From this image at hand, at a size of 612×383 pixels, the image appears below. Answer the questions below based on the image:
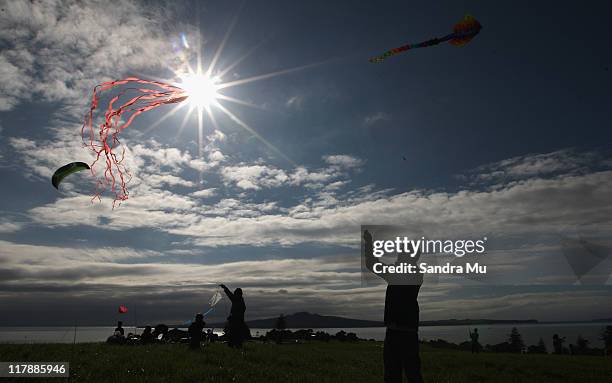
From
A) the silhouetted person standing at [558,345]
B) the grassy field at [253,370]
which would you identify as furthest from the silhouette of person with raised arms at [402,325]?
the silhouetted person standing at [558,345]

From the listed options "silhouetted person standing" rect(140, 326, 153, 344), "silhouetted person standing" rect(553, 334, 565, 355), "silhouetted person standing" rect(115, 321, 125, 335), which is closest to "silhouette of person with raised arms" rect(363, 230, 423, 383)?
"silhouetted person standing" rect(140, 326, 153, 344)

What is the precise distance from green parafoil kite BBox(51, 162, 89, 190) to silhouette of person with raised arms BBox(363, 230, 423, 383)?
→ 313 inches

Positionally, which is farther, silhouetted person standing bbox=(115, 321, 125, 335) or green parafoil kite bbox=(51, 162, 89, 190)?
silhouetted person standing bbox=(115, 321, 125, 335)

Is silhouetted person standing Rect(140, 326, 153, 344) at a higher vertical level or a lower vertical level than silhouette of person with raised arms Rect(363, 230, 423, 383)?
lower

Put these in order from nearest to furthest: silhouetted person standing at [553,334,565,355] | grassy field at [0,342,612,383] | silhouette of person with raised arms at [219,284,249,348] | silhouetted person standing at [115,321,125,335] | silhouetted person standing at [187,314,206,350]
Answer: grassy field at [0,342,612,383], silhouetted person standing at [187,314,206,350], silhouette of person with raised arms at [219,284,249,348], silhouetted person standing at [115,321,125,335], silhouetted person standing at [553,334,565,355]

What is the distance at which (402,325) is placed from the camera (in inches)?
343

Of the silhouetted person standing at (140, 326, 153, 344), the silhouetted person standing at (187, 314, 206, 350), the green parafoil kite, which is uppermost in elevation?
the green parafoil kite

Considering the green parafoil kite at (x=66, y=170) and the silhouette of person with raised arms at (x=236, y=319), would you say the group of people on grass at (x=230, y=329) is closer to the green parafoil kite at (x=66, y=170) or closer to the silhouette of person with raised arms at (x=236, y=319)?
the silhouette of person with raised arms at (x=236, y=319)

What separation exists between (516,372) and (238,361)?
12.0 m

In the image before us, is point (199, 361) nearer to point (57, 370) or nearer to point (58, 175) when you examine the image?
point (57, 370)

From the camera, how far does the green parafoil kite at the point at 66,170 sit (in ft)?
A: 33.5

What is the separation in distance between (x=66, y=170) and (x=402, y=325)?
915 cm

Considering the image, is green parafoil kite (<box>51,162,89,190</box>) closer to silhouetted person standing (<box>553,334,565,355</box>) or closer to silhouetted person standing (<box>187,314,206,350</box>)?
silhouetted person standing (<box>187,314,206,350</box>)

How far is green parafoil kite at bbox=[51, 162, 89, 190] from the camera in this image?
10219 millimetres
